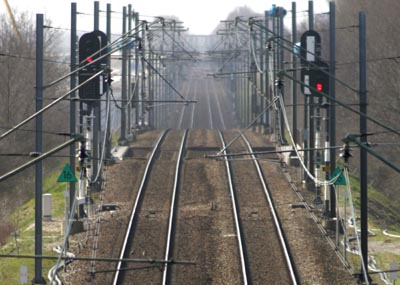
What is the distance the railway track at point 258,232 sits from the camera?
61.5 feet

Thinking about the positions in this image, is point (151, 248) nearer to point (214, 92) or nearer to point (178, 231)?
point (178, 231)

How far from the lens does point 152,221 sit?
23.6 meters

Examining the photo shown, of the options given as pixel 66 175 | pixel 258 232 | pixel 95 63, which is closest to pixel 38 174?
pixel 66 175

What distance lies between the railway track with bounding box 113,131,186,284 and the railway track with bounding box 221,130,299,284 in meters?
1.64

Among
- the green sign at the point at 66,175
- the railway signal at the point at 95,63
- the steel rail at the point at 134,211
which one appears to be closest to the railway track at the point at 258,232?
the steel rail at the point at 134,211

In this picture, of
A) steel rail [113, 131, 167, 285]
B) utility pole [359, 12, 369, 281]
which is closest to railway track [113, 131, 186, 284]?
steel rail [113, 131, 167, 285]

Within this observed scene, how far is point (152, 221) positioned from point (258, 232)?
2.79 meters

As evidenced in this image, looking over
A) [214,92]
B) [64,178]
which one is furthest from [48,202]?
[214,92]

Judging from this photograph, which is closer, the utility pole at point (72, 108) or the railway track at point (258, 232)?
the railway track at point (258, 232)

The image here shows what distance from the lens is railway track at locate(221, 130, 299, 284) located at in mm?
18734

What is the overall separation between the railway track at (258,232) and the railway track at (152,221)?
5.39ft

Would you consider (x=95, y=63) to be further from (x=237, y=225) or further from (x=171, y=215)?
(x=237, y=225)

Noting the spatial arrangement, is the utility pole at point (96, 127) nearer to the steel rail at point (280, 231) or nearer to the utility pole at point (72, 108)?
the utility pole at point (72, 108)

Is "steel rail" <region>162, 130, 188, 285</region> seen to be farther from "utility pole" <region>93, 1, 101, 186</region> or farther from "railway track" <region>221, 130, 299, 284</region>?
"utility pole" <region>93, 1, 101, 186</region>
